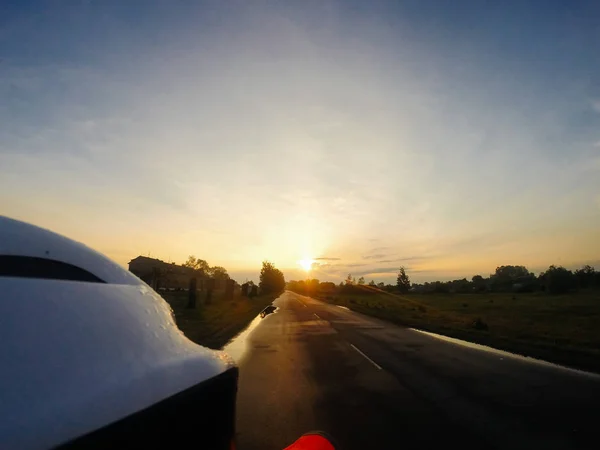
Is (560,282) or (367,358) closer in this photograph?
(367,358)

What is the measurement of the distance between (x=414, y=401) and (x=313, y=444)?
6.00m

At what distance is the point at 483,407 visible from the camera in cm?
693

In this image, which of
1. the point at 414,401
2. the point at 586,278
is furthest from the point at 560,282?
the point at 414,401

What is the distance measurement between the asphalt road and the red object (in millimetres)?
3181

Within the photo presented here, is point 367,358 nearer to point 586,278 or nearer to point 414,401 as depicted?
point 414,401

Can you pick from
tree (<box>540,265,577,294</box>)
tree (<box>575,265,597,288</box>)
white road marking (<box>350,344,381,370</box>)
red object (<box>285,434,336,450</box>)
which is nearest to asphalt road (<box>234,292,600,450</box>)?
white road marking (<box>350,344,381,370</box>)

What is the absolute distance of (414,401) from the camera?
24.0ft

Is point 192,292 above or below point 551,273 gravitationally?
below

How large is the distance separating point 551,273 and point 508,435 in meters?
112

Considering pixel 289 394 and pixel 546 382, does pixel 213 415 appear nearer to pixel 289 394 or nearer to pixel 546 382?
pixel 289 394

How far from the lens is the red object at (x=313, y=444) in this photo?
1992 millimetres

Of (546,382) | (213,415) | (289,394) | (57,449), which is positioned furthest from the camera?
(546,382)

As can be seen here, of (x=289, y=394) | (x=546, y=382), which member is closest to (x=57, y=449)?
(x=289, y=394)

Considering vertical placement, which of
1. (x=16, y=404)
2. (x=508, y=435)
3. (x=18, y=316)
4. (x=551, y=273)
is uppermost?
(x=551, y=273)
